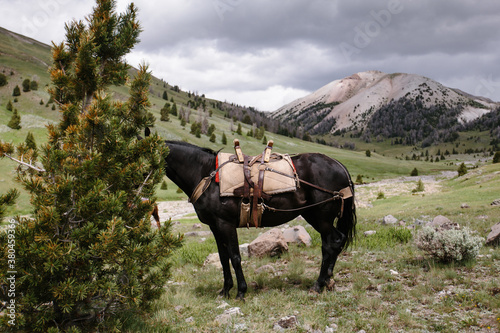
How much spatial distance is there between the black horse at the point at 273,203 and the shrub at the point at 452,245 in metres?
2.20

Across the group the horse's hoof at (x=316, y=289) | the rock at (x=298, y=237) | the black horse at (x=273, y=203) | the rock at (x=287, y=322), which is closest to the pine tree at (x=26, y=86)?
the rock at (x=298, y=237)

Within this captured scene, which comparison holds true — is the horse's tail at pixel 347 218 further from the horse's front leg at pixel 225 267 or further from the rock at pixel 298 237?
the horse's front leg at pixel 225 267

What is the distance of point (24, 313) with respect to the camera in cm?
401

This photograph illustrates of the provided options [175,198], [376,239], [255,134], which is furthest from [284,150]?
[376,239]

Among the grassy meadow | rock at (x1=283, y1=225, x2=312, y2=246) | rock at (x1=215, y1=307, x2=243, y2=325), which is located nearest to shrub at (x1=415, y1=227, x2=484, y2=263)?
the grassy meadow

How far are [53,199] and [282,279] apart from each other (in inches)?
228

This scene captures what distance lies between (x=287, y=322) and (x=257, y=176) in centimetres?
308

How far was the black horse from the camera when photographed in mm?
6598

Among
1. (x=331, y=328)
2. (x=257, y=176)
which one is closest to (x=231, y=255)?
(x=257, y=176)

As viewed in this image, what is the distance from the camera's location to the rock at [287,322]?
16.3ft

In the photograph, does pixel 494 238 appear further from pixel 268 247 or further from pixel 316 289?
pixel 268 247

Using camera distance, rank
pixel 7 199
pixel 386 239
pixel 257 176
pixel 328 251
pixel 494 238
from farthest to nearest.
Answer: pixel 386 239, pixel 494 238, pixel 328 251, pixel 257 176, pixel 7 199

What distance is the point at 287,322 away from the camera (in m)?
5.01

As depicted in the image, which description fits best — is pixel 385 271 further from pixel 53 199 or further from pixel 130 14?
pixel 130 14
